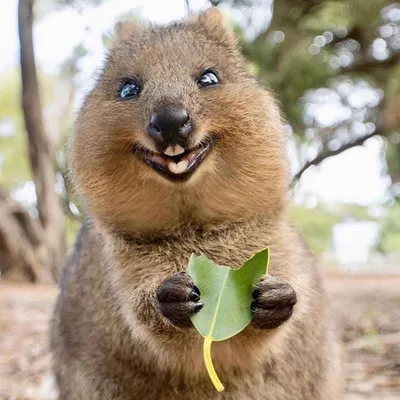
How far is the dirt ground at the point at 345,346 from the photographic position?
4.39 metres

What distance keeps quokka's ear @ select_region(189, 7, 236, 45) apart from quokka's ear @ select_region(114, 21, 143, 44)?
11.7 inches

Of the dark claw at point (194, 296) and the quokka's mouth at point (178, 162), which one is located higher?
the quokka's mouth at point (178, 162)

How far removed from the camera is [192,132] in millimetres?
2510

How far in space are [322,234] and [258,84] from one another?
21.1 meters

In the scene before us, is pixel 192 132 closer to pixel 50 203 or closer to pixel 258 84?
pixel 258 84

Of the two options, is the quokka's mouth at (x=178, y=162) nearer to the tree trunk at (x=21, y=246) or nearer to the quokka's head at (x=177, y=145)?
the quokka's head at (x=177, y=145)

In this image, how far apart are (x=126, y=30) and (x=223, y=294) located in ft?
5.48

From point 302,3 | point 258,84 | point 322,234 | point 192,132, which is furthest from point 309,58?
point 322,234

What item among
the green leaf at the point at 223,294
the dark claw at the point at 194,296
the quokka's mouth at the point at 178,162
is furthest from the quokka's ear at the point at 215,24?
the dark claw at the point at 194,296

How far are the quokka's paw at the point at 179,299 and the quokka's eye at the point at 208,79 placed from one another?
850 mm

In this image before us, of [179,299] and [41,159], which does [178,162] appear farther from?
[41,159]

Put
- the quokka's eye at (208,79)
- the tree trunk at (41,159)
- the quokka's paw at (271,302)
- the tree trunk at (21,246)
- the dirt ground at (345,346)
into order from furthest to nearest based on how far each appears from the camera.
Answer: the tree trunk at (21,246) < the tree trunk at (41,159) < the dirt ground at (345,346) < the quokka's eye at (208,79) < the quokka's paw at (271,302)

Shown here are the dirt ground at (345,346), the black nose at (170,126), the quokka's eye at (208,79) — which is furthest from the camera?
the dirt ground at (345,346)

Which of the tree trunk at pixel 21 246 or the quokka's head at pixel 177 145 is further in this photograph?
the tree trunk at pixel 21 246
